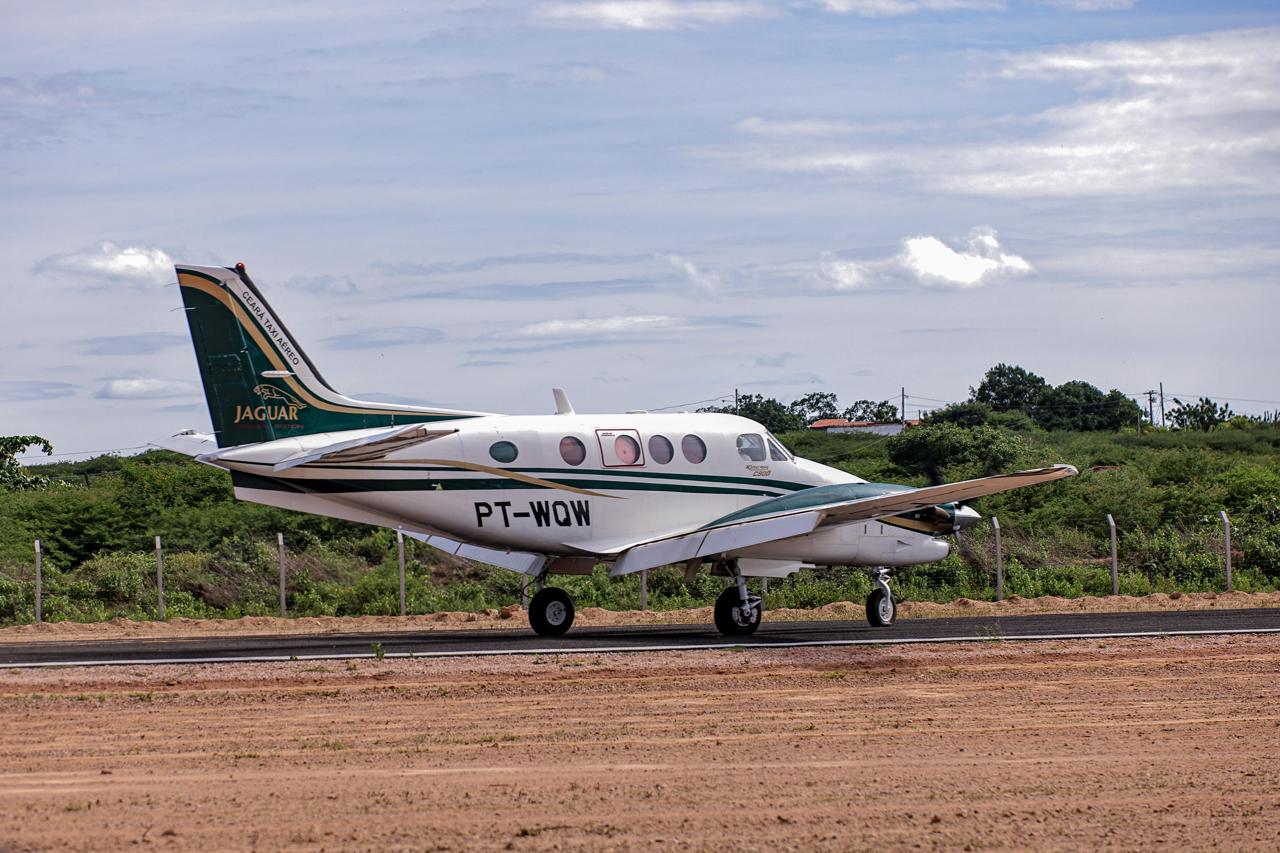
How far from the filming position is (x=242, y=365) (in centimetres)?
2255

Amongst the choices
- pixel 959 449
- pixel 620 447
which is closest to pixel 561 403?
Answer: pixel 620 447

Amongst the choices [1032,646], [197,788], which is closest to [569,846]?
[197,788]

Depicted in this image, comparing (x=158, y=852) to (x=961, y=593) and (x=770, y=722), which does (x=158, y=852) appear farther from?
(x=961, y=593)

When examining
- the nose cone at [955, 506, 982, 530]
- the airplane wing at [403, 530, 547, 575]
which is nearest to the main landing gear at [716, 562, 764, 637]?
the airplane wing at [403, 530, 547, 575]

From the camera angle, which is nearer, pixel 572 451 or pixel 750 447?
pixel 572 451

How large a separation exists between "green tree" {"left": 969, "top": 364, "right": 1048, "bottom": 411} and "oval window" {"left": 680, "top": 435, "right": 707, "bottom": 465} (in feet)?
236

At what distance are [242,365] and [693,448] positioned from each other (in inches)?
290

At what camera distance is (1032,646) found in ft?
70.6

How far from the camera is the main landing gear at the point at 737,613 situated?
79.0ft

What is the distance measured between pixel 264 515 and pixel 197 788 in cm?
3384

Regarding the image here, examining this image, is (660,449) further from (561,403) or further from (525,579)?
(525,579)

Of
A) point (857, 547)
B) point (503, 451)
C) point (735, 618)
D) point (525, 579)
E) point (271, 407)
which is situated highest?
point (271, 407)

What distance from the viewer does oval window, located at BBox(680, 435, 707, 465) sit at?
964 inches

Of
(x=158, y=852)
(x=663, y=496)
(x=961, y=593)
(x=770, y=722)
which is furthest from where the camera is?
(x=961, y=593)
